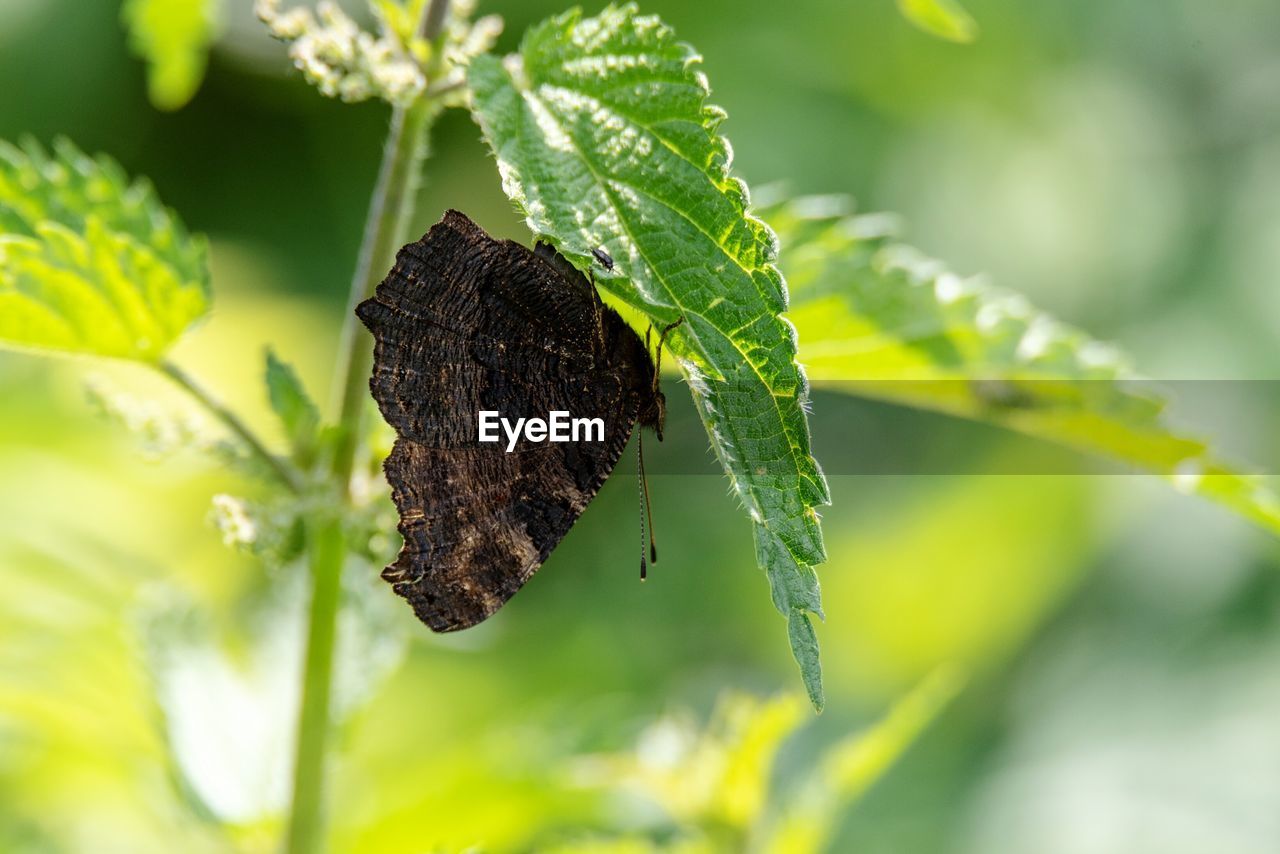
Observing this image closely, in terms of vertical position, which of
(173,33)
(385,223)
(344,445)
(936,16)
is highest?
(173,33)

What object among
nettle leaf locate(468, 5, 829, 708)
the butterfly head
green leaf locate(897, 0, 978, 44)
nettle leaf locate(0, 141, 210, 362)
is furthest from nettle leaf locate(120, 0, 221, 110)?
green leaf locate(897, 0, 978, 44)

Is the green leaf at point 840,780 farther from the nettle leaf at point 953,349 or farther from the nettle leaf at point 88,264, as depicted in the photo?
the nettle leaf at point 88,264

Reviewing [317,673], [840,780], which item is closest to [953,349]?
[840,780]

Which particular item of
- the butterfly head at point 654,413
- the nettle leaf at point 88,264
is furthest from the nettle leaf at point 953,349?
the nettle leaf at point 88,264

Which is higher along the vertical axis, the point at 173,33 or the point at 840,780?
the point at 173,33

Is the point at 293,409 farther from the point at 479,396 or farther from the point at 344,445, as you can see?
the point at 479,396

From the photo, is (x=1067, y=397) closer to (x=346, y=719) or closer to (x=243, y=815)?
(x=346, y=719)

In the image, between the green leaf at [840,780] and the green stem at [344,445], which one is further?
the green leaf at [840,780]
